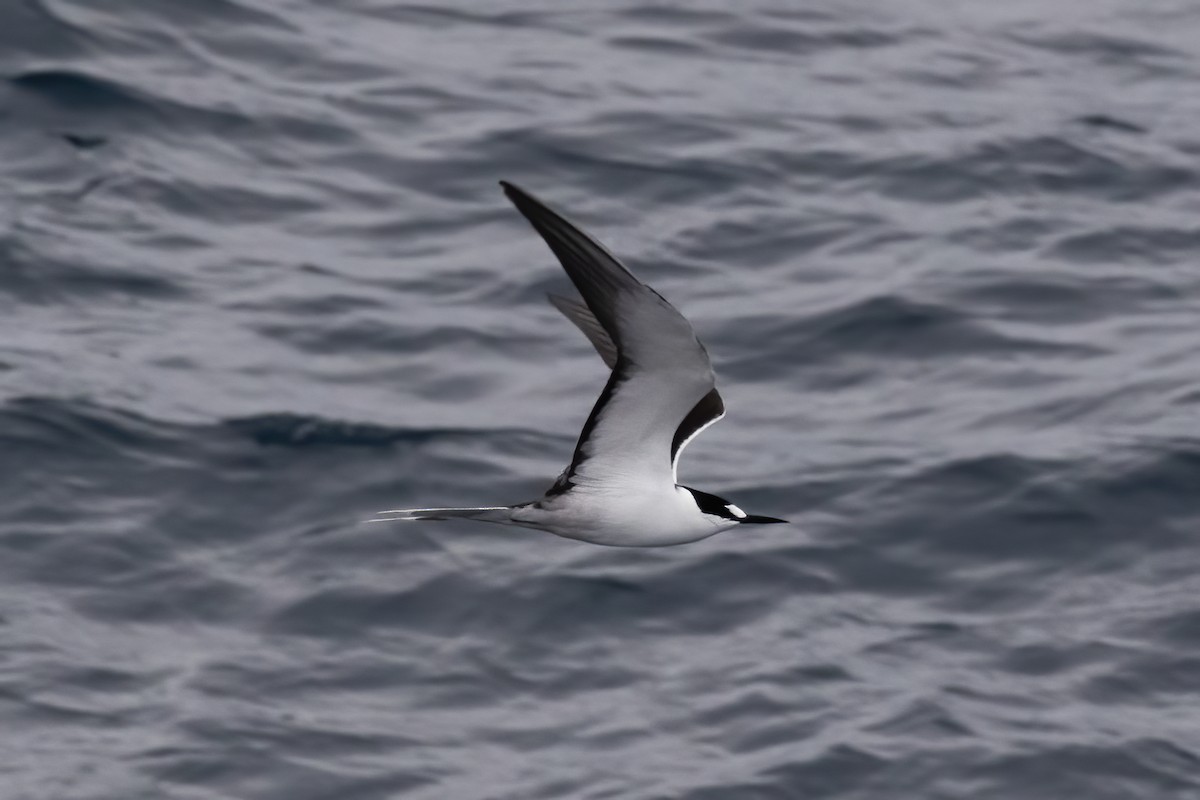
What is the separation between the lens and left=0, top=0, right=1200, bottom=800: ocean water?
11.1 m

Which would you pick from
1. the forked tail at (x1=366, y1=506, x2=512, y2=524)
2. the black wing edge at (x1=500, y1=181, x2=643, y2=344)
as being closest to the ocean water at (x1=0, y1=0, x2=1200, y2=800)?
the forked tail at (x1=366, y1=506, x2=512, y2=524)

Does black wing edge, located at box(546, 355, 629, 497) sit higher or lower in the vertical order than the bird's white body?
higher

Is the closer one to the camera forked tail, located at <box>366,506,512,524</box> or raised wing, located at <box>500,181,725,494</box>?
raised wing, located at <box>500,181,725,494</box>

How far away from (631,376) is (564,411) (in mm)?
5188

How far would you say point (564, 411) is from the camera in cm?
1387

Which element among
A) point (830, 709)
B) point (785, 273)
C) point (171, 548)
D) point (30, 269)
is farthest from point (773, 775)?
point (30, 269)

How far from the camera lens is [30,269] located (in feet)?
48.1

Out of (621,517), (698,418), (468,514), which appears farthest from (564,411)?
(468,514)

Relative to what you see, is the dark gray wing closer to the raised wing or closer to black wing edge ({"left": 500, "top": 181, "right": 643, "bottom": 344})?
the raised wing

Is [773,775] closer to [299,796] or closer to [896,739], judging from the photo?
[896,739]

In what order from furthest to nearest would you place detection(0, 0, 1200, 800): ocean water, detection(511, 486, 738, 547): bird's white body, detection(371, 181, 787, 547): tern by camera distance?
detection(0, 0, 1200, 800): ocean water, detection(511, 486, 738, 547): bird's white body, detection(371, 181, 787, 547): tern

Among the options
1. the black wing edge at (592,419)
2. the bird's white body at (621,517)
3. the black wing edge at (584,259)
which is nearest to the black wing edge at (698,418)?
the bird's white body at (621,517)

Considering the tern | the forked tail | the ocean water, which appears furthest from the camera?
the ocean water

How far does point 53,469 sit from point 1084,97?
35.8 feet
